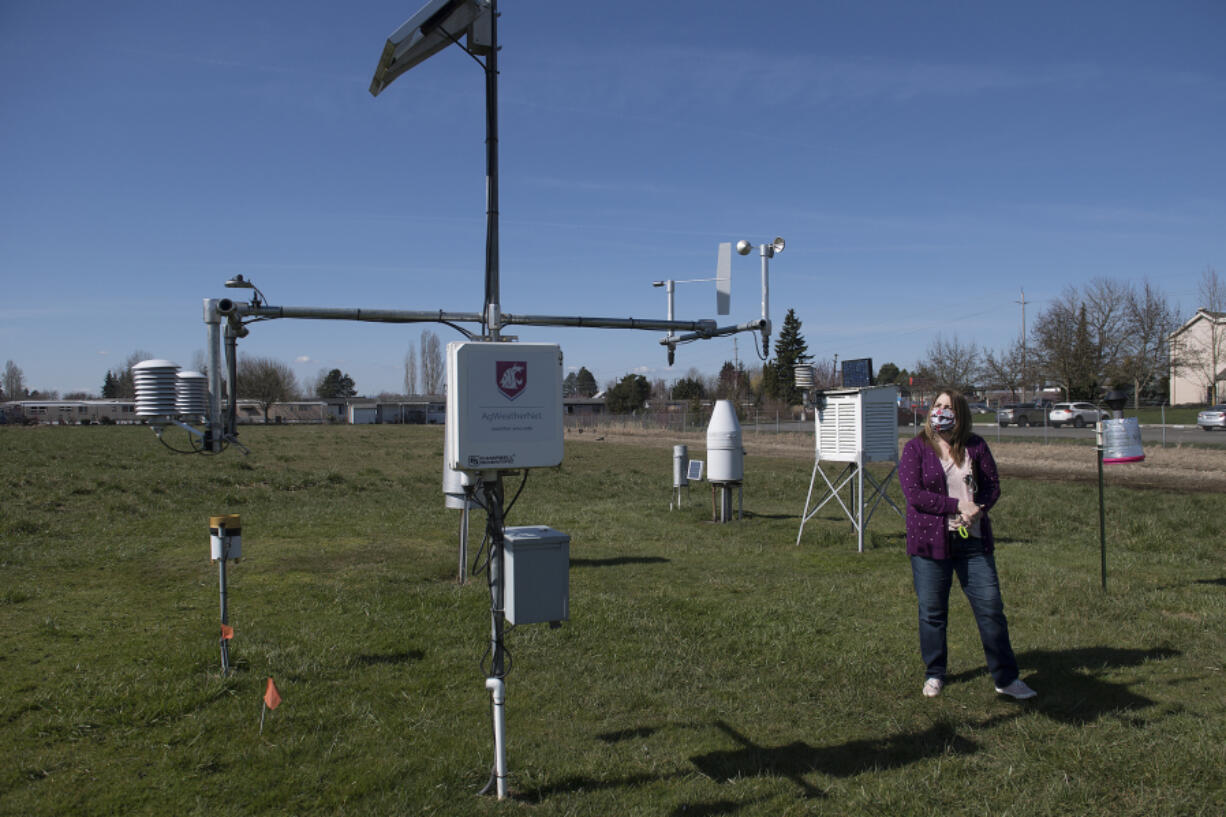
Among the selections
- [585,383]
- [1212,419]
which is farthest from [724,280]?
[585,383]

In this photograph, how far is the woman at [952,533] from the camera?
4.64 m

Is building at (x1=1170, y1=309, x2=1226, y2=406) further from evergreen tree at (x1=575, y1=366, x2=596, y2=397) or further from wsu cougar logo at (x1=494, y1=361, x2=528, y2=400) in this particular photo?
evergreen tree at (x1=575, y1=366, x2=596, y2=397)

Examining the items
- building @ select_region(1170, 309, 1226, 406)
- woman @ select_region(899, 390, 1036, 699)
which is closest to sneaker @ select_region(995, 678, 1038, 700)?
woman @ select_region(899, 390, 1036, 699)

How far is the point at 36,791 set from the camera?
365cm

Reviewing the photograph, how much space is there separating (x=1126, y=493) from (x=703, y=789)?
14161 millimetres

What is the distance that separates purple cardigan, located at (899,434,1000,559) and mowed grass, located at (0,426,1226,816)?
3.17ft

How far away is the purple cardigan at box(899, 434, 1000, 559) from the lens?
183 inches

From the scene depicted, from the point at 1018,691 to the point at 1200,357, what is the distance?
51.9 meters

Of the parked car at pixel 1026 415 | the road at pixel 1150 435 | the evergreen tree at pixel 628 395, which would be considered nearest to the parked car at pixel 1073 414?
the road at pixel 1150 435

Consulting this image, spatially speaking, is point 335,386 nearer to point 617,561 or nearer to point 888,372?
point 888,372

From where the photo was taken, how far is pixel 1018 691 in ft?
15.4

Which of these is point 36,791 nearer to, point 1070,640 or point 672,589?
point 672,589

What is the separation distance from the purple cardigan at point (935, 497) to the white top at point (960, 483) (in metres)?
0.03

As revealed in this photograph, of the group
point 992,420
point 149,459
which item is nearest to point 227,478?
point 149,459
